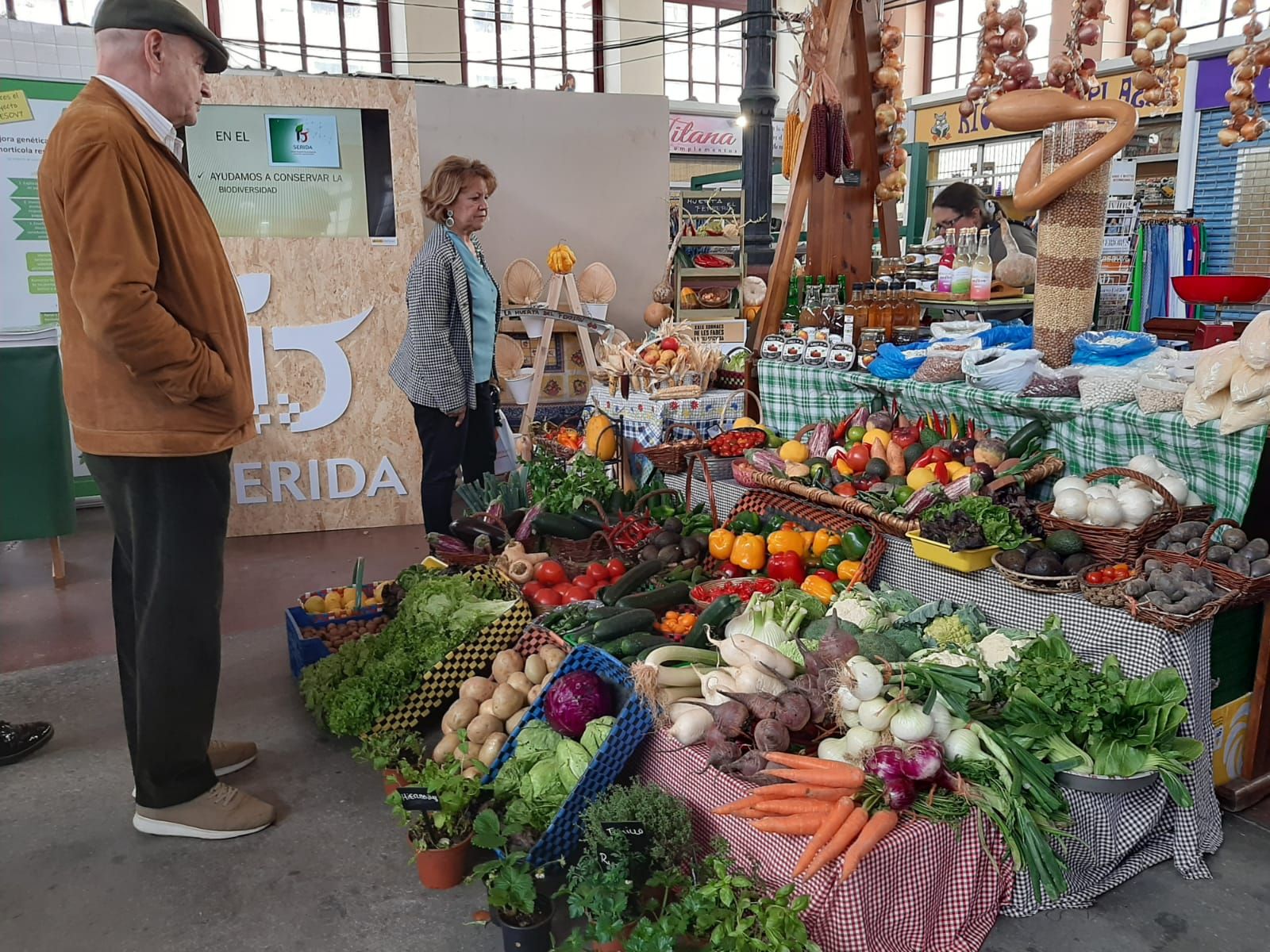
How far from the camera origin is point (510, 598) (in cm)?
400

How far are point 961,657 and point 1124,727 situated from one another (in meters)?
0.47

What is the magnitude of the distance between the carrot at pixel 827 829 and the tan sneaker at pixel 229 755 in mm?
2102

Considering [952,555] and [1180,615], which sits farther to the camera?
[952,555]

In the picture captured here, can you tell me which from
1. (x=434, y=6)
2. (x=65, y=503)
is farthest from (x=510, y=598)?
(x=434, y=6)

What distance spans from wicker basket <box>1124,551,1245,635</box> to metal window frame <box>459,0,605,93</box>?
16064 millimetres

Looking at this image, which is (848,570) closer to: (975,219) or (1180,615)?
(1180,615)

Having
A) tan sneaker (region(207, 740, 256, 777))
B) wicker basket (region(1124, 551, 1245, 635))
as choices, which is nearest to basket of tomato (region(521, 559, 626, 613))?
tan sneaker (region(207, 740, 256, 777))

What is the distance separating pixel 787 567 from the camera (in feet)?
12.4

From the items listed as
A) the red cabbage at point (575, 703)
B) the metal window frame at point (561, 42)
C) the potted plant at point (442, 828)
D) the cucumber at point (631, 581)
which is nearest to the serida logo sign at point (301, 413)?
the cucumber at point (631, 581)

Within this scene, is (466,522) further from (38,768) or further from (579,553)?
(38,768)

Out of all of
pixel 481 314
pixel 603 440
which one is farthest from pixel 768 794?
pixel 481 314

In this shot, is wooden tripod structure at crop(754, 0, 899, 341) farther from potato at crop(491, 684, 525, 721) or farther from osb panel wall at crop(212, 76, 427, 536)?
potato at crop(491, 684, 525, 721)

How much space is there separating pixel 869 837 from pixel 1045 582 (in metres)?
1.14

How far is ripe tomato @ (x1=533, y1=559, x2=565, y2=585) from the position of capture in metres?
4.11
